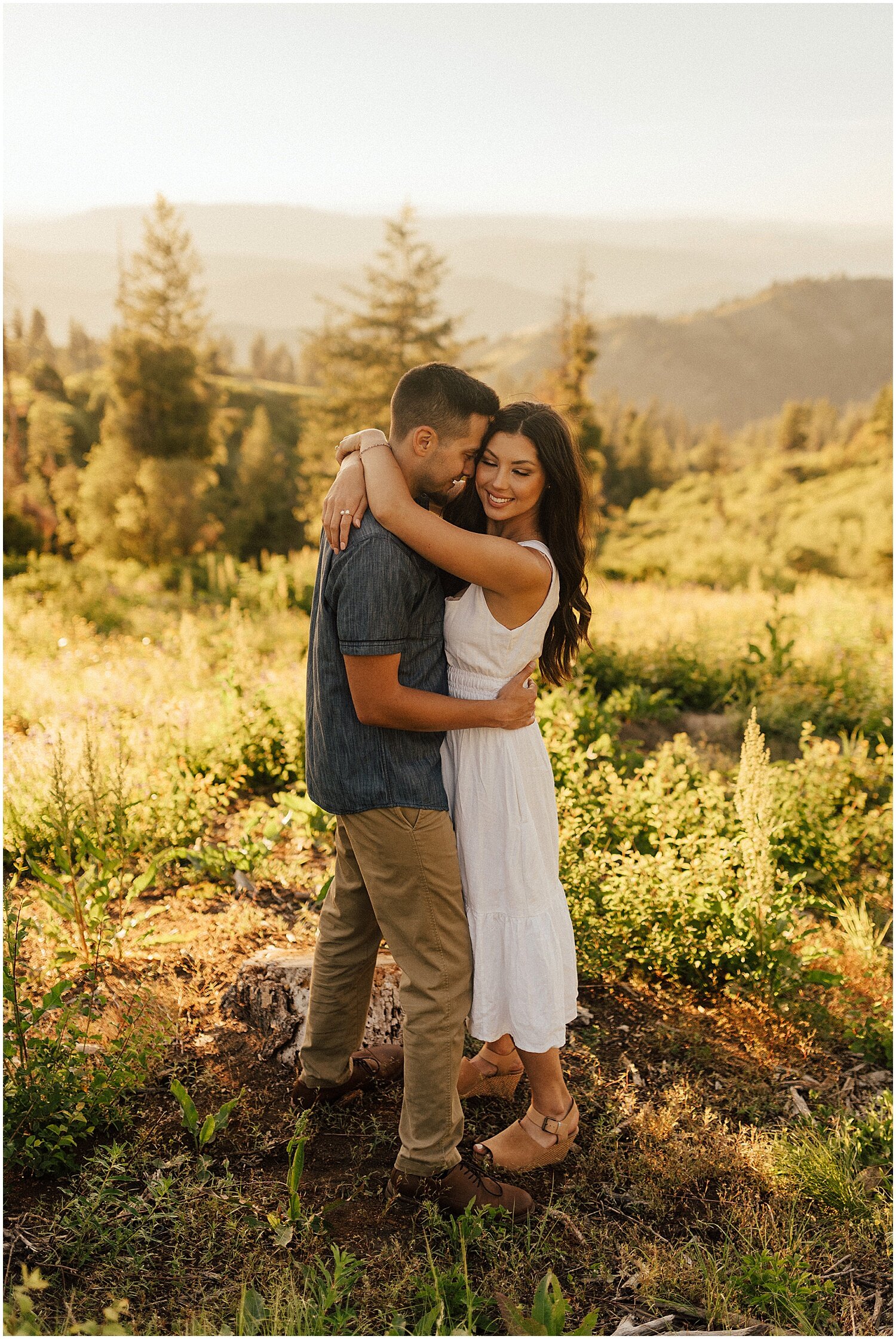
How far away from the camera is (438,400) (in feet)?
7.45

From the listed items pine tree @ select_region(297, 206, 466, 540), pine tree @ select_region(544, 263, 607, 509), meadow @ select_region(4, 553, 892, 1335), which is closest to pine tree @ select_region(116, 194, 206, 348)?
pine tree @ select_region(297, 206, 466, 540)

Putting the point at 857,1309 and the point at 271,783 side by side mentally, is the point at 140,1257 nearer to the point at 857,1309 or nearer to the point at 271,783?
the point at 857,1309

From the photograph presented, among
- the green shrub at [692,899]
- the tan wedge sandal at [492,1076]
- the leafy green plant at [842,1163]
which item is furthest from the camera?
the green shrub at [692,899]

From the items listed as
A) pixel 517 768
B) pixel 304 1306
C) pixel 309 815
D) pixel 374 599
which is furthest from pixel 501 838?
pixel 309 815

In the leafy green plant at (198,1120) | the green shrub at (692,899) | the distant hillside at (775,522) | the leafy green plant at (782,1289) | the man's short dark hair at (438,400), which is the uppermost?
the distant hillside at (775,522)

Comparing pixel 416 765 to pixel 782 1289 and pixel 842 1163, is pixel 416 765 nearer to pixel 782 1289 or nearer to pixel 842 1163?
pixel 782 1289

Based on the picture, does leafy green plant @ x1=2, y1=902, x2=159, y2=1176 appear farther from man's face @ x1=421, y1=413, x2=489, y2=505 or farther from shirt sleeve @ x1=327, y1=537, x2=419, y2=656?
man's face @ x1=421, y1=413, x2=489, y2=505

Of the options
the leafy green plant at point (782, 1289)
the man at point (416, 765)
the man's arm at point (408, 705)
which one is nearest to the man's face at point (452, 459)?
the man at point (416, 765)

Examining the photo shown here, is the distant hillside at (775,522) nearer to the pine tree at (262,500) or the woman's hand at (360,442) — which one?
the pine tree at (262,500)

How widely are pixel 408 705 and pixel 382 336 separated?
26.9 m

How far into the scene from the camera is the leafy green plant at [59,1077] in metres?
2.45

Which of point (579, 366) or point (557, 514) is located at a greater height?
point (579, 366)

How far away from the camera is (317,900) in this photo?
11.9 ft

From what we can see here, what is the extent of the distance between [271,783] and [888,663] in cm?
505
